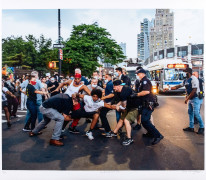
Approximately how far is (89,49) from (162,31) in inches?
4989

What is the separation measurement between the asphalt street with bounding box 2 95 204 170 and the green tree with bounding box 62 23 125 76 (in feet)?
66.7

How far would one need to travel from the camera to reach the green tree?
84.4 feet

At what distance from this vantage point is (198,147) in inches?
185

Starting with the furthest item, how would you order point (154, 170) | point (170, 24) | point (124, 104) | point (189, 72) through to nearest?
point (170, 24)
point (189, 72)
point (124, 104)
point (154, 170)

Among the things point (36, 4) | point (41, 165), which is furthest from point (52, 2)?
point (41, 165)

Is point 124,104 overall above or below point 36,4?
below

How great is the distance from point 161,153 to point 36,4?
432 cm

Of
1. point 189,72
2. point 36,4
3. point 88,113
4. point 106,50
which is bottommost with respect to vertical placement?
point 88,113

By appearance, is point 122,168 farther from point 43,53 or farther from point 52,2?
point 43,53

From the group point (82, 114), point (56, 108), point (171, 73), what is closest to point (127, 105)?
point (82, 114)

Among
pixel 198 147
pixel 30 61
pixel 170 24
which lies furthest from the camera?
pixel 170 24

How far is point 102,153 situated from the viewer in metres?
4.43

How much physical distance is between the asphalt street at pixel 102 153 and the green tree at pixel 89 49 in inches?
801

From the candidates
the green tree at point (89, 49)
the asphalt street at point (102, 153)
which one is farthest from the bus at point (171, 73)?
the asphalt street at point (102, 153)
